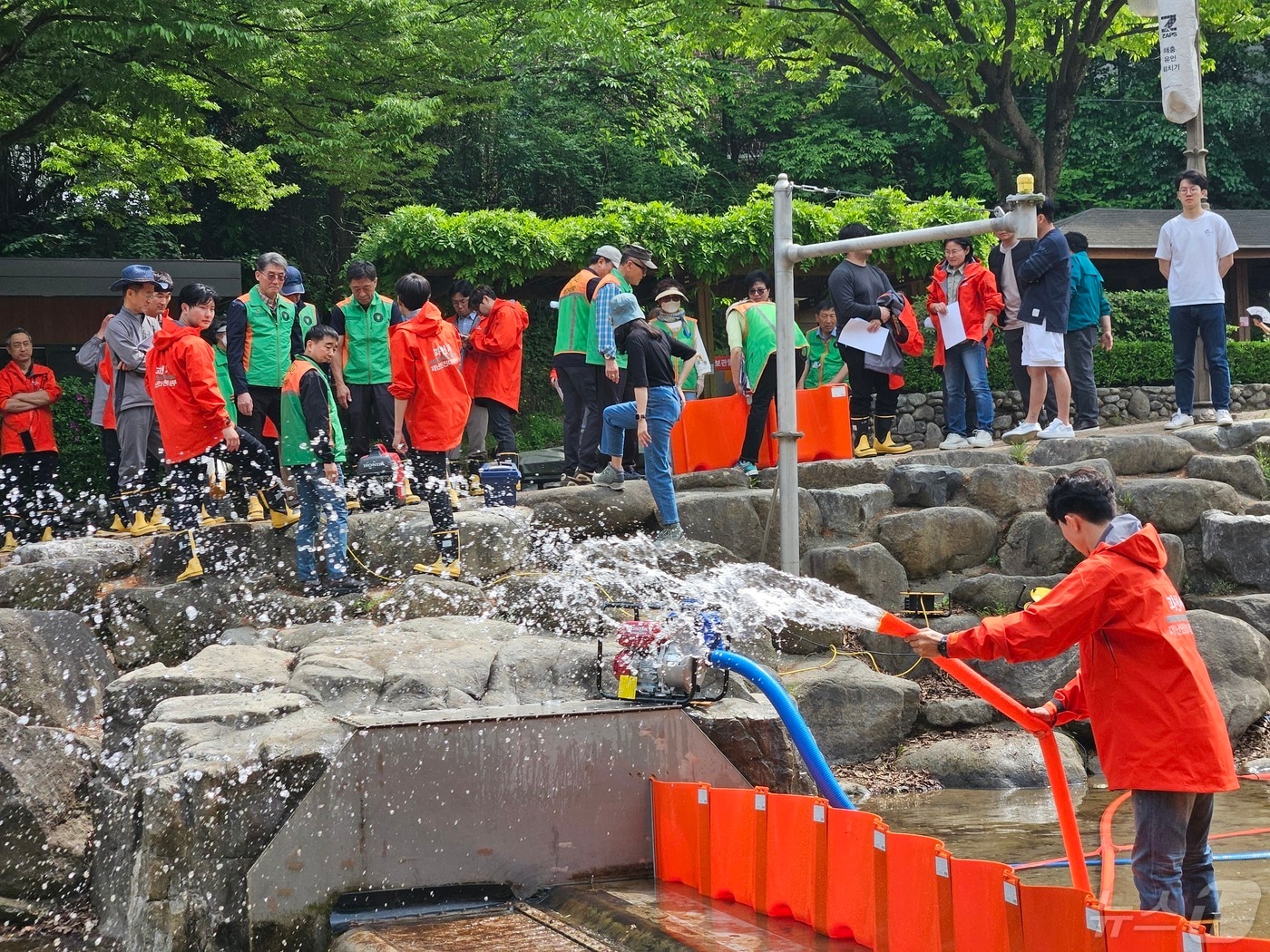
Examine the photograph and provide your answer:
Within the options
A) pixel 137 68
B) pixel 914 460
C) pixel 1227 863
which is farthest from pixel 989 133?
pixel 1227 863

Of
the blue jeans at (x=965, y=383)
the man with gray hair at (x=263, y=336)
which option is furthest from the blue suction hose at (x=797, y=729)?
the blue jeans at (x=965, y=383)

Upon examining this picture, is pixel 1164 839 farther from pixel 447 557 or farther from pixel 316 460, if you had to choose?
pixel 316 460

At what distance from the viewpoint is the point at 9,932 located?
7.29 meters

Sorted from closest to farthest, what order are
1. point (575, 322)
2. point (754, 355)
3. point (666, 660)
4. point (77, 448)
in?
point (666, 660) → point (575, 322) → point (754, 355) → point (77, 448)

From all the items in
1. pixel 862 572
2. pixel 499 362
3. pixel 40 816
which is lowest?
pixel 40 816

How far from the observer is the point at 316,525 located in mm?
10141

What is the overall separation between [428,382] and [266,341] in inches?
63.8

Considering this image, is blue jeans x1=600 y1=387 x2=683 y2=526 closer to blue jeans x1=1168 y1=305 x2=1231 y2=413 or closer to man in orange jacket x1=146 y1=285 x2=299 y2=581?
man in orange jacket x1=146 y1=285 x2=299 y2=581

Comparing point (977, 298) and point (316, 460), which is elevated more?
point (977, 298)

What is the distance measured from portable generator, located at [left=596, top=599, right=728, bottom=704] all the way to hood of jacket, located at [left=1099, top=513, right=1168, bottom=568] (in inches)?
101

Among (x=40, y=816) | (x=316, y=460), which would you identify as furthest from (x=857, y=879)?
(x=316, y=460)

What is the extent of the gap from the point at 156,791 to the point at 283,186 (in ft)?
59.7

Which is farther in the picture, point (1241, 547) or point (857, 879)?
point (1241, 547)

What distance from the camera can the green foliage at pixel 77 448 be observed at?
1483cm
